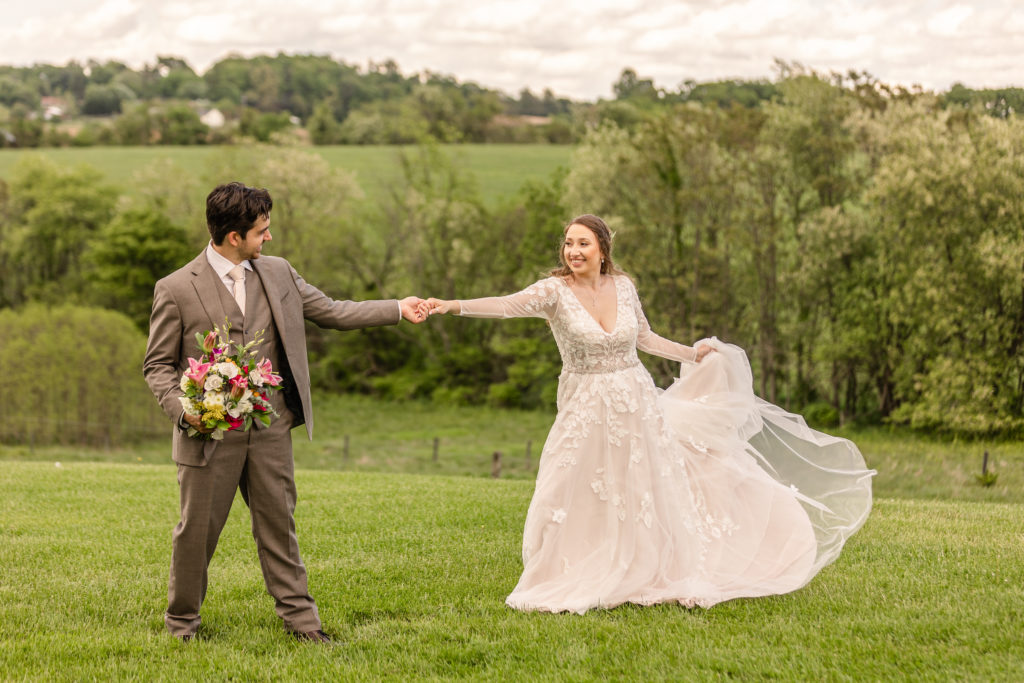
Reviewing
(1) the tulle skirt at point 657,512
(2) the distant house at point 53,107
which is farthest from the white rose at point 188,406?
(2) the distant house at point 53,107

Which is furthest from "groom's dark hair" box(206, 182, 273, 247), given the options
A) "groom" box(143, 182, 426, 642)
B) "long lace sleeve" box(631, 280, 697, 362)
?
"long lace sleeve" box(631, 280, 697, 362)

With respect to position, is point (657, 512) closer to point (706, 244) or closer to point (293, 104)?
point (706, 244)

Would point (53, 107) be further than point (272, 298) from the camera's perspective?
Yes

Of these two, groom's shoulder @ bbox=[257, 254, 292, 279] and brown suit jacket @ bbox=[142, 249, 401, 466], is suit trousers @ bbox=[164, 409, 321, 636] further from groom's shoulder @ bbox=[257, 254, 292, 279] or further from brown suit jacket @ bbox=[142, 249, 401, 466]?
groom's shoulder @ bbox=[257, 254, 292, 279]

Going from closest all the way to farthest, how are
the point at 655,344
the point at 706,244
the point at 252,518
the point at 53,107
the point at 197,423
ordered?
the point at 197,423 < the point at 252,518 < the point at 655,344 < the point at 706,244 < the point at 53,107

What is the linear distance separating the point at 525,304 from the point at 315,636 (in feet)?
8.87

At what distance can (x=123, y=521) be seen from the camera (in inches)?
388

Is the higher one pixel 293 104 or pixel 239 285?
pixel 293 104

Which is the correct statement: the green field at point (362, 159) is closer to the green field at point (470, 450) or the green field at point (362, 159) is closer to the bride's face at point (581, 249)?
the green field at point (470, 450)

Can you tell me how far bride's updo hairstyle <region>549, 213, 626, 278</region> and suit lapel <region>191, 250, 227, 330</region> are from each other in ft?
8.40

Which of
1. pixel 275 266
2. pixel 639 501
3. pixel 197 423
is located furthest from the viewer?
pixel 639 501

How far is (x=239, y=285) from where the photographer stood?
18.9ft

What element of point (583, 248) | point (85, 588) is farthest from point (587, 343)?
point (85, 588)

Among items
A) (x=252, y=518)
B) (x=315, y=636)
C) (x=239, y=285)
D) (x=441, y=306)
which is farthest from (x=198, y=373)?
(x=441, y=306)
